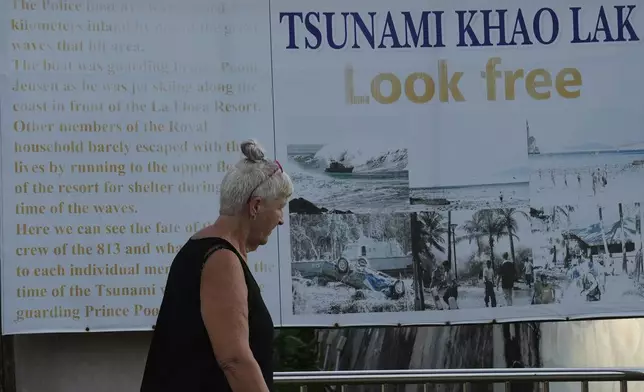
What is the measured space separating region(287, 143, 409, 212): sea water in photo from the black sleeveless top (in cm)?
225

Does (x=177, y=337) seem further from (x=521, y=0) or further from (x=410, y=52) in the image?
(x=521, y=0)

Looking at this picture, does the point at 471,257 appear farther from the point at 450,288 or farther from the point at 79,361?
the point at 79,361

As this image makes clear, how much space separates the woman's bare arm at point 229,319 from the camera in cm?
261

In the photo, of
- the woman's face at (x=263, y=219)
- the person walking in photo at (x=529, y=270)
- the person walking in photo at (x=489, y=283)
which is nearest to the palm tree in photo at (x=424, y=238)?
the person walking in photo at (x=489, y=283)

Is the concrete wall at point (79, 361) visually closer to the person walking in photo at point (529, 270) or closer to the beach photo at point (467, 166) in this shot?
the beach photo at point (467, 166)

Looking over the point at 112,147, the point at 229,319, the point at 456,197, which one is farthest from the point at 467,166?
the point at 229,319

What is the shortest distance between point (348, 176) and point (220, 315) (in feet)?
8.07

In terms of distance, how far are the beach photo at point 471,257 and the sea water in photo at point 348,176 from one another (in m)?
0.23

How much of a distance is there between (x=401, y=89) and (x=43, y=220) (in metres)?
2.09

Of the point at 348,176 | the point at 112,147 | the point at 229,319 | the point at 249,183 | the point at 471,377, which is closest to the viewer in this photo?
the point at 229,319

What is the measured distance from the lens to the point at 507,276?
200 inches

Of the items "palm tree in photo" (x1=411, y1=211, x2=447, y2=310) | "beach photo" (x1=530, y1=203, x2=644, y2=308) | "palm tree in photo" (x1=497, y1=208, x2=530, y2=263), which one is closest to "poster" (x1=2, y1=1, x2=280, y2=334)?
"palm tree in photo" (x1=411, y1=211, x2=447, y2=310)

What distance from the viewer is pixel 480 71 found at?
16.7 ft

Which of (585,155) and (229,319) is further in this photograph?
(585,155)
